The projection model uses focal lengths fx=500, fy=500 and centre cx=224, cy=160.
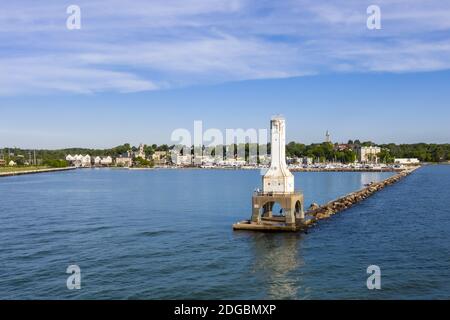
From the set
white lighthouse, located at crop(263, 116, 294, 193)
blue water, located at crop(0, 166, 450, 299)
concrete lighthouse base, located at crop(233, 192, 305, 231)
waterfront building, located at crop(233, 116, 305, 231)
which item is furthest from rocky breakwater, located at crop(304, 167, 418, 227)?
white lighthouse, located at crop(263, 116, 294, 193)

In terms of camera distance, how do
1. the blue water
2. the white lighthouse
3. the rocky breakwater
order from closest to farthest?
the blue water → the white lighthouse → the rocky breakwater

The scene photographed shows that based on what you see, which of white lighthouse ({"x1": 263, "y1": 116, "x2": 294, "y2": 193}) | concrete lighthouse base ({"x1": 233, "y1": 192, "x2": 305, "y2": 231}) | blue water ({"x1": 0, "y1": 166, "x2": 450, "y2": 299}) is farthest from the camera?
white lighthouse ({"x1": 263, "y1": 116, "x2": 294, "y2": 193})

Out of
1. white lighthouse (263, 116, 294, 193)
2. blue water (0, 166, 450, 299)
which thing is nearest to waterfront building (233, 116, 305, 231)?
white lighthouse (263, 116, 294, 193)

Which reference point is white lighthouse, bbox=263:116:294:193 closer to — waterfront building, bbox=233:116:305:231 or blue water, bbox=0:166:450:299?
waterfront building, bbox=233:116:305:231

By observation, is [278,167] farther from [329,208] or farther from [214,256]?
[329,208]

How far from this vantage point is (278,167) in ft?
133

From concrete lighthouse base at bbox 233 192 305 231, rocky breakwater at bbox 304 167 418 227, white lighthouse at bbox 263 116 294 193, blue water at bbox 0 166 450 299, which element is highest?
white lighthouse at bbox 263 116 294 193

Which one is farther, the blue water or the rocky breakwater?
the rocky breakwater

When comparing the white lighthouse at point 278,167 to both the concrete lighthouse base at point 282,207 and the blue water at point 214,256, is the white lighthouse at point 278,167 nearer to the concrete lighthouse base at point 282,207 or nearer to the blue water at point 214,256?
the concrete lighthouse base at point 282,207

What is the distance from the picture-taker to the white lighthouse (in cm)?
4041

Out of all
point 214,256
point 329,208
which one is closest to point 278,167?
point 214,256

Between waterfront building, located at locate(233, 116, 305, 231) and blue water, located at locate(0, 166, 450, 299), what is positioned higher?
waterfront building, located at locate(233, 116, 305, 231)
